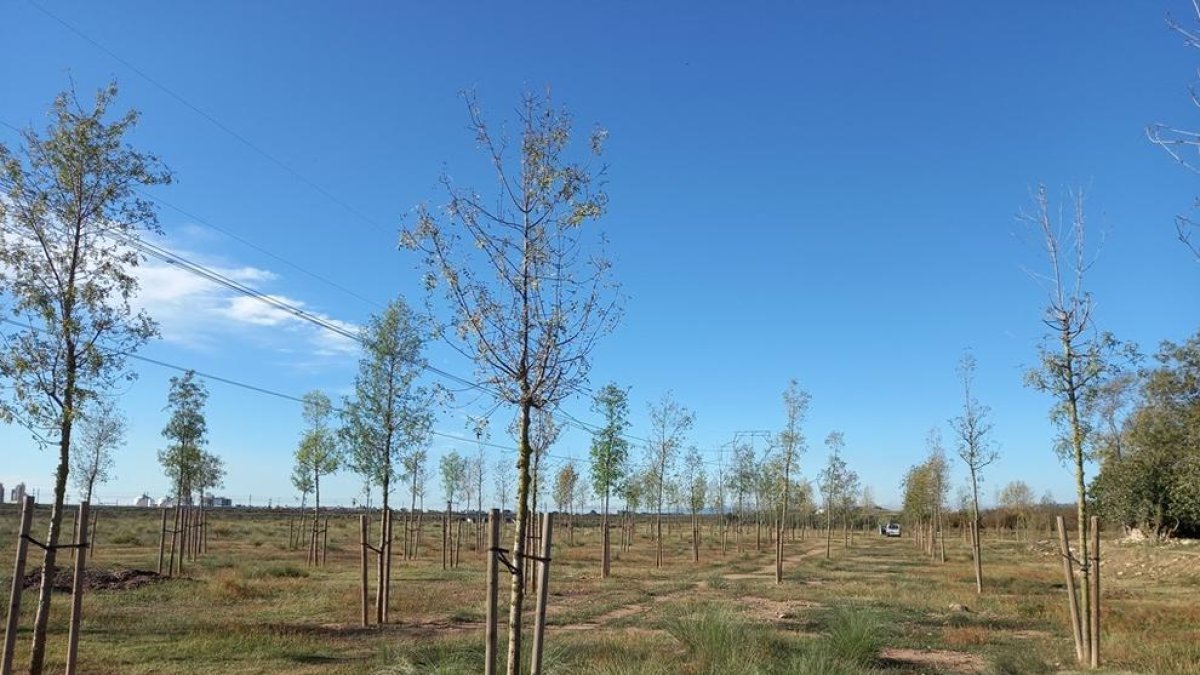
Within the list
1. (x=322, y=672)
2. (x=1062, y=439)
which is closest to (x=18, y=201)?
(x=322, y=672)

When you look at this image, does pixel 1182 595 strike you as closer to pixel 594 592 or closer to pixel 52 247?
pixel 594 592

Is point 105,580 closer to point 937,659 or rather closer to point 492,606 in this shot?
point 492,606

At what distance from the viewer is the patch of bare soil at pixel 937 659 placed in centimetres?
1157

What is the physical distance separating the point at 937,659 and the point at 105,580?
19395mm

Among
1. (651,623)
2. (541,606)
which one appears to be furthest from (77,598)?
(651,623)

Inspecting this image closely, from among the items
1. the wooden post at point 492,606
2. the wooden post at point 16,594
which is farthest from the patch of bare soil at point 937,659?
the wooden post at point 16,594

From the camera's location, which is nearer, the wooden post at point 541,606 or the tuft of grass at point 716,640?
the wooden post at point 541,606

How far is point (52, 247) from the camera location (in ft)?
30.6

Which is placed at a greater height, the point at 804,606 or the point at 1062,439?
the point at 1062,439

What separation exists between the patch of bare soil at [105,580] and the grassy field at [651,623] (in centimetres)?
51

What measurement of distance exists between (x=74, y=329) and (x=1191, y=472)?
92.8 feet

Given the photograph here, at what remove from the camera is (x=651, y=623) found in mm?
15156

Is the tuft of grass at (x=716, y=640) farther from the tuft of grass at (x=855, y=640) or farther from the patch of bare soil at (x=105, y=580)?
the patch of bare soil at (x=105, y=580)

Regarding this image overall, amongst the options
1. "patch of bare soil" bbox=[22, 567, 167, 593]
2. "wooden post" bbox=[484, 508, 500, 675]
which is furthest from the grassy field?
"wooden post" bbox=[484, 508, 500, 675]
